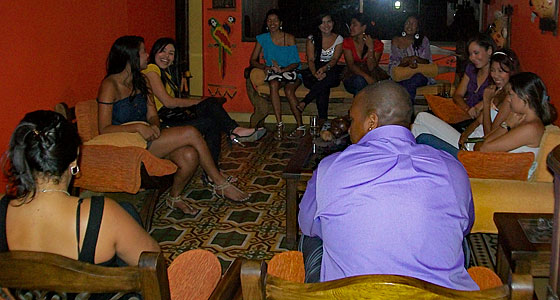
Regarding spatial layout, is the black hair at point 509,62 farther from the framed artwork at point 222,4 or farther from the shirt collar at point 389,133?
the framed artwork at point 222,4

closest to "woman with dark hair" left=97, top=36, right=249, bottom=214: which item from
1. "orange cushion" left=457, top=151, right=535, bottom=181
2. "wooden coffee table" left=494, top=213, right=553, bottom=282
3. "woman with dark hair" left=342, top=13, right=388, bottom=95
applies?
"orange cushion" left=457, top=151, right=535, bottom=181

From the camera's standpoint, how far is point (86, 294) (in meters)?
1.61

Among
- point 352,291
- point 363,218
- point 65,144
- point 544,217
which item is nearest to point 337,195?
point 363,218

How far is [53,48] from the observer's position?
465 centimetres

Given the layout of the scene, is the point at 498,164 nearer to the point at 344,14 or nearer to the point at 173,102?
the point at 173,102

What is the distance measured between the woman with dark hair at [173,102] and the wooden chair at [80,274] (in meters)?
3.48

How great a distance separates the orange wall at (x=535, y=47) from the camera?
15.5 feet

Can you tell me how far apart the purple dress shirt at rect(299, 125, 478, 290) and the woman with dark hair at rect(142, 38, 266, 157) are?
317 cm

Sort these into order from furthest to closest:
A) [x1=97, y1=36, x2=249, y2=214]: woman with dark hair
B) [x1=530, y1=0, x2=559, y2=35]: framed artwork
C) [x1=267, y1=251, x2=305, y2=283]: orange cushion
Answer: [x1=530, y1=0, x2=559, y2=35]: framed artwork, [x1=97, y1=36, x2=249, y2=214]: woman with dark hair, [x1=267, y1=251, x2=305, y2=283]: orange cushion

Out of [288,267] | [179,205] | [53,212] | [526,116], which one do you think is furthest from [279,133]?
[53,212]

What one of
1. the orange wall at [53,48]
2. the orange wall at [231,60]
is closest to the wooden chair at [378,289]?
the orange wall at [53,48]

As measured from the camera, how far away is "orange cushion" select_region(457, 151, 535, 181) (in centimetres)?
344

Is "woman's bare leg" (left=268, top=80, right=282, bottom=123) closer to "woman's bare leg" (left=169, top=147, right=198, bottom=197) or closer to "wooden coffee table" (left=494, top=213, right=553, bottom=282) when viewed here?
"woman's bare leg" (left=169, top=147, right=198, bottom=197)

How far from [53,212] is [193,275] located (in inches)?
20.9
